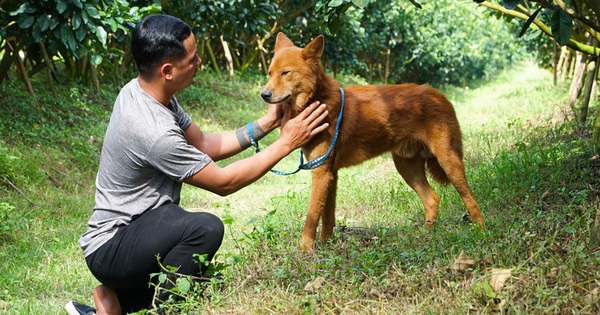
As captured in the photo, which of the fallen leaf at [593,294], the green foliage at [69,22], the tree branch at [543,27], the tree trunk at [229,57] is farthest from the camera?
the tree trunk at [229,57]

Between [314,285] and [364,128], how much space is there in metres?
1.71

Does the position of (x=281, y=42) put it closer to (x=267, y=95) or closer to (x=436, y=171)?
(x=267, y=95)

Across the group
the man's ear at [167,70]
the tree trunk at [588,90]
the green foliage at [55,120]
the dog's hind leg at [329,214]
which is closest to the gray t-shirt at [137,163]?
the man's ear at [167,70]

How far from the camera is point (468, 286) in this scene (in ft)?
11.6

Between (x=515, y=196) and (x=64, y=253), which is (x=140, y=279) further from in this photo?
(x=515, y=196)

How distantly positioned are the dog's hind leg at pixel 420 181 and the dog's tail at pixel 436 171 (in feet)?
0.29

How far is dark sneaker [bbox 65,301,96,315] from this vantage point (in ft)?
13.6

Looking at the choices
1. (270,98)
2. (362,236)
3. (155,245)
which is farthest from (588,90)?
(155,245)

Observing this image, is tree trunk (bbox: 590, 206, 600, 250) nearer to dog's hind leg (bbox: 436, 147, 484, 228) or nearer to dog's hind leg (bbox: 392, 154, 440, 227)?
dog's hind leg (bbox: 436, 147, 484, 228)

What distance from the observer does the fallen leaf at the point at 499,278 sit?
11.2 ft

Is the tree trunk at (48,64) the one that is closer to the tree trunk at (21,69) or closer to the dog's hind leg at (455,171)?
the tree trunk at (21,69)

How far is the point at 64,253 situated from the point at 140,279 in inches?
77.3

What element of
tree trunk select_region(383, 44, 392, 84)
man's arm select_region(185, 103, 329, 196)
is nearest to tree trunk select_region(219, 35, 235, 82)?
tree trunk select_region(383, 44, 392, 84)

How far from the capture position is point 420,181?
5.86 m
